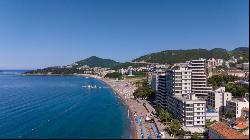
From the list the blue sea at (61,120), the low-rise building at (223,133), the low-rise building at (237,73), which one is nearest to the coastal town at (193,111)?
the low-rise building at (223,133)

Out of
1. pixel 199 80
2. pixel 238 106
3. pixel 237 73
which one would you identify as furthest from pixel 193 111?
pixel 237 73

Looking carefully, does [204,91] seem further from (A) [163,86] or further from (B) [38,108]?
(B) [38,108]

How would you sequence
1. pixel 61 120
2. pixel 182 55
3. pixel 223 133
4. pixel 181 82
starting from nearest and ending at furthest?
pixel 223 133
pixel 61 120
pixel 181 82
pixel 182 55

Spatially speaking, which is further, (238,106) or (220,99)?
(220,99)

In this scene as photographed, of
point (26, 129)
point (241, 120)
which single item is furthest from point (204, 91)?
point (26, 129)

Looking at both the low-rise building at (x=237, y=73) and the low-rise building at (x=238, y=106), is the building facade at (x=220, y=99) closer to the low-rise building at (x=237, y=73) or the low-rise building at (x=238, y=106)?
the low-rise building at (x=238, y=106)

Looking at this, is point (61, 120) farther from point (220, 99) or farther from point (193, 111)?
point (220, 99)

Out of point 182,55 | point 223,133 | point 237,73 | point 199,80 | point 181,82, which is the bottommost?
point 223,133

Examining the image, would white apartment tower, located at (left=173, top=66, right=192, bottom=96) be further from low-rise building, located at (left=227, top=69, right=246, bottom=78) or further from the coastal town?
low-rise building, located at (left=227, top=69, right=246, bottom=78)
